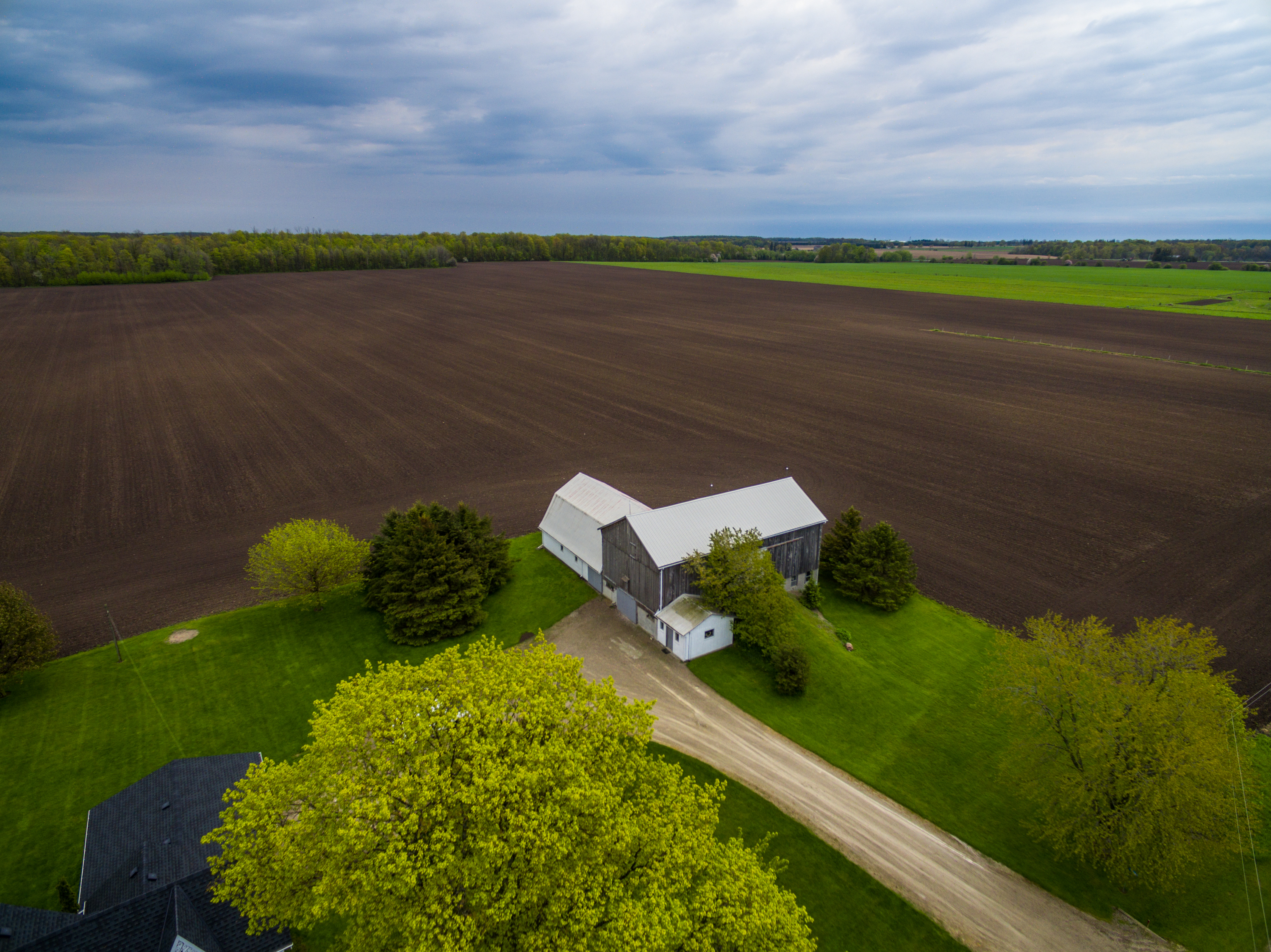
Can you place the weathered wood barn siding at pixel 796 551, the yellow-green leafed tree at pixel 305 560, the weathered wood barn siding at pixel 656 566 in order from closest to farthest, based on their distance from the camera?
1. the weathered wood barn siding at pixel 656 566
2. the yellow-green leafed tree at pixel 305 560
3. the weathered wood barn siding at pixel 796 551

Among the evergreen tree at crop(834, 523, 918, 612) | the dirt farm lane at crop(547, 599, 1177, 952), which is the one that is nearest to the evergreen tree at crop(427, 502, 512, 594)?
the dirt farm lane at crop(547, 599, 1177, 952)

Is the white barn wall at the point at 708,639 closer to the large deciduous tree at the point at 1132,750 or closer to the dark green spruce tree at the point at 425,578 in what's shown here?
the dark green spruce tree at the point at 425,578

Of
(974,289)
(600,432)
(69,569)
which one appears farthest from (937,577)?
(974,289)

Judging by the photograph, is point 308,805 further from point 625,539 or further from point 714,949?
point 625,539

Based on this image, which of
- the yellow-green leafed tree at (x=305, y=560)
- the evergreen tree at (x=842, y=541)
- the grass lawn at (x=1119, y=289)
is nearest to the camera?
the yellow-green leafed tree at (x=305, y=560)

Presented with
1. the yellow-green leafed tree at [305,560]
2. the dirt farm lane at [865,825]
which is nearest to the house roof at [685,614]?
the dirt farm lane at [865,825]

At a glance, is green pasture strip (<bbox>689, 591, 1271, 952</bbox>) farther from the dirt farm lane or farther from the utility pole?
the utility pole
